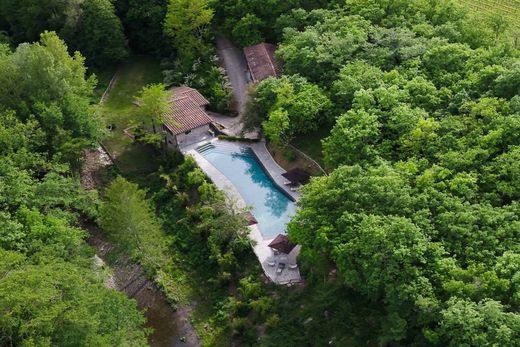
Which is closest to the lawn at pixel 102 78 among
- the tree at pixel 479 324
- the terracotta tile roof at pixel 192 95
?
the terracotta tile roof at pixel 192 95

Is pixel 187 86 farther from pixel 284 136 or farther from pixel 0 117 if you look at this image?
pixel 0 117

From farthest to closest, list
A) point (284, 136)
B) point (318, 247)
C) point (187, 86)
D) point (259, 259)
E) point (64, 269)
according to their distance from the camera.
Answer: point (187, 86), point (284, 136), point (259, 259), point (318, 247), point (64, 269)

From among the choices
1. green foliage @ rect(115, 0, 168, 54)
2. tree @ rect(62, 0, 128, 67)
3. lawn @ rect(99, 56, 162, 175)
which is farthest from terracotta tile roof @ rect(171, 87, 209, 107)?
tree @ rect(62, 0, 128, 67)

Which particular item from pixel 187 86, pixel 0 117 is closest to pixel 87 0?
pixel 187 86

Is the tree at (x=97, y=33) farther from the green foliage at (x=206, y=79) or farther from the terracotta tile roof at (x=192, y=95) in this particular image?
the terracotta tile roof at (x=192, y=95)

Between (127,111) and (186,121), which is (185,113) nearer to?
(186,121)
